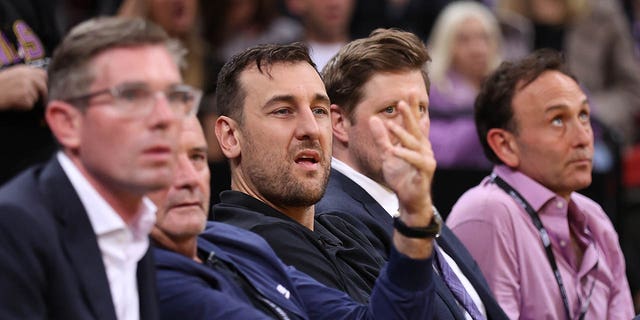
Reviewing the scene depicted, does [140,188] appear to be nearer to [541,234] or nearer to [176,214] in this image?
[176,214]

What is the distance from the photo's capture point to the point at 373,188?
12.2 ft

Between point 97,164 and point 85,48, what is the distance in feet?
0.73

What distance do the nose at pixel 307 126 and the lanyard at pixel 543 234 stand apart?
3.53 ft

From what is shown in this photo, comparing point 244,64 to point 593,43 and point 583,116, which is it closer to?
→ point 583,116

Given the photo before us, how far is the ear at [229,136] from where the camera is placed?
11.2 ft

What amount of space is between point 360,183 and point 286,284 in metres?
0.91

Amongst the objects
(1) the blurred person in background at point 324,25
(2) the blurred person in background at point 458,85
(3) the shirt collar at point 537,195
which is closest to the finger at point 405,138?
(3) the shirt collar at point 537,195

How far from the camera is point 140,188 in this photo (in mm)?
2250

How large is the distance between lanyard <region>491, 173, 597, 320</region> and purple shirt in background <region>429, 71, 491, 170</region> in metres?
1.82

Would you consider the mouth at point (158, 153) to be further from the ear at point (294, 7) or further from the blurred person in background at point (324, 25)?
the ear at point (294, 7)

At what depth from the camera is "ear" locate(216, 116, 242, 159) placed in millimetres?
3404

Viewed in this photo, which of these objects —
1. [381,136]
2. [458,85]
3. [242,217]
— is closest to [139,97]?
[381,136]

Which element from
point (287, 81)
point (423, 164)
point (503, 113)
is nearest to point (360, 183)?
point (287, 81)

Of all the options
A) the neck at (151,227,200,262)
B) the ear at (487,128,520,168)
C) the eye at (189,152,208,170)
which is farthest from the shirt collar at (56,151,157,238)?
the ear at (487,128,520,168)
